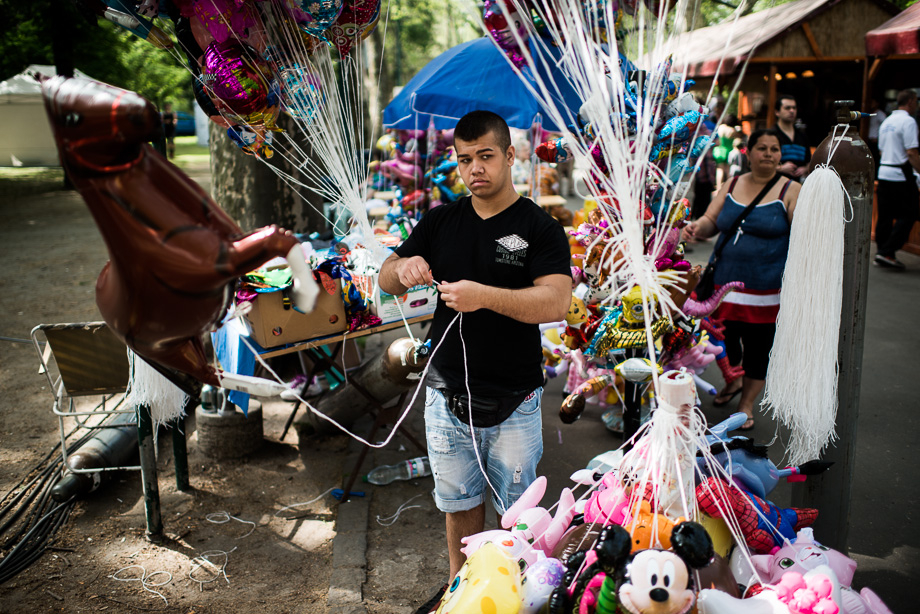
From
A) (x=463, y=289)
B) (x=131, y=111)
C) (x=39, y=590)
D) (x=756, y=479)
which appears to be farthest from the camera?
(x=39, y=590)

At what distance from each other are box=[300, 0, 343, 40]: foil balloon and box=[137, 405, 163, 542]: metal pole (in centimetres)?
192

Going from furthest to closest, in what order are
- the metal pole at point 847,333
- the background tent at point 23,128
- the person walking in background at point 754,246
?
1. the background tent at point 23,128
2. the person walking in background at point 754,246
3. the metal pole at point 847,333

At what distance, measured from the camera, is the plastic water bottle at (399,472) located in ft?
12.9

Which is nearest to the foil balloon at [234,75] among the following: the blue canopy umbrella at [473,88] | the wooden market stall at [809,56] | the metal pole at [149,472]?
the metal pole at [149,472]

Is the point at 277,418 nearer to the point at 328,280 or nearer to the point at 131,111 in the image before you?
the point at 328,280

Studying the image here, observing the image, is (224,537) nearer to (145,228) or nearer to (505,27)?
(145,228)

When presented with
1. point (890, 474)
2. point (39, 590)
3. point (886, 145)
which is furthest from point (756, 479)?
point (886, 145)

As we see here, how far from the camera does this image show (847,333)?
8.18ft

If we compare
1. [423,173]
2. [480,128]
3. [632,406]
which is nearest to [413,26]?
[423,173]

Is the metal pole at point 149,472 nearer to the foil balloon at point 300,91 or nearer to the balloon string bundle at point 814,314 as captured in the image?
the foil balloon at point 300,91

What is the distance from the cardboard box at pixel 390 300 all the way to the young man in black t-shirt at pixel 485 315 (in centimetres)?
149

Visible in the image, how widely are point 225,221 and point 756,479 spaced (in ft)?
5.95

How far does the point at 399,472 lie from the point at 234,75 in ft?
7.42

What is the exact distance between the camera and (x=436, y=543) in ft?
11.1
